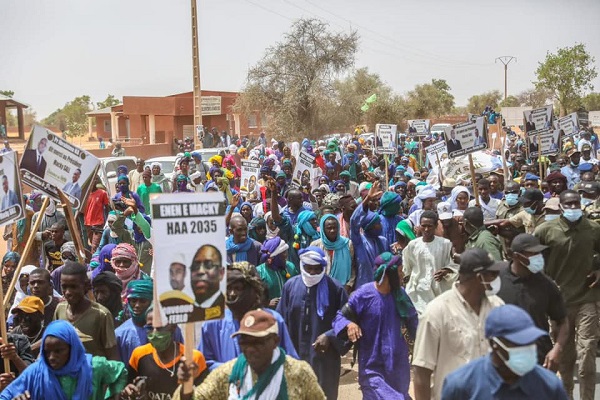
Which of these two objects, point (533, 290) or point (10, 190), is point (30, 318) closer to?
point (10, 190)

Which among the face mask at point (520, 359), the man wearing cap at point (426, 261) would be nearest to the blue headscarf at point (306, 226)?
the man wearing cap at point (426, 261)

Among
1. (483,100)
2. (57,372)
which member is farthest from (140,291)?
(483,100)

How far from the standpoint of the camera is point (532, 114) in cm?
1527

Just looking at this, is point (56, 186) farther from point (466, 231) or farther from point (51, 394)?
point (466, 231)

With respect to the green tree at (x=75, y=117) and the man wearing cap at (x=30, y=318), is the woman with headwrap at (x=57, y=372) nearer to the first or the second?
the man wearing cap at (x=30, y=318)

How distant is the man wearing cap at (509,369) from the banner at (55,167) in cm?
446

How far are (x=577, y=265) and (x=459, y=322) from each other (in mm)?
2936

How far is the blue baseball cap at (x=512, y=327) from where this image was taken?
346 centimetres

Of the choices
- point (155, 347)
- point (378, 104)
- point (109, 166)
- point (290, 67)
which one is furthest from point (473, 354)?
point (378, 104)

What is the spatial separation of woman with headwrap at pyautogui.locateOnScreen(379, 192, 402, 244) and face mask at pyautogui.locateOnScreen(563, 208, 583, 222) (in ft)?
8.07

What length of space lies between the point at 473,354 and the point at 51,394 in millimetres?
2305

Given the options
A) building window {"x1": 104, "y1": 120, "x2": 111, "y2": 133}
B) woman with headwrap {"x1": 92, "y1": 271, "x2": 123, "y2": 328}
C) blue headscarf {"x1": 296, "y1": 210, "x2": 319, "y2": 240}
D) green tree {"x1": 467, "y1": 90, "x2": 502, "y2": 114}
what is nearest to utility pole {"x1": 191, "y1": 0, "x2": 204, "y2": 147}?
blue headscarf {"x1": 296, "y1": 210, "x2": 319, "y2": 240}

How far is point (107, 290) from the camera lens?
6250 millimetres

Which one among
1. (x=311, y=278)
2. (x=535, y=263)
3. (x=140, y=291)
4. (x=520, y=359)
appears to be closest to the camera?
(x=520, y=359)
